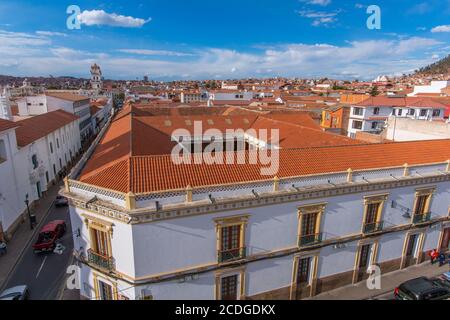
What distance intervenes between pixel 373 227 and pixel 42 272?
2263cm

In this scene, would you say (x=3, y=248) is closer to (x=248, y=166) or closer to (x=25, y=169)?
(x=25, y=169)

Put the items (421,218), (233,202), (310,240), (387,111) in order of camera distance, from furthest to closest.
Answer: (387,111)
(421,218)
(310,240)
(233,202)

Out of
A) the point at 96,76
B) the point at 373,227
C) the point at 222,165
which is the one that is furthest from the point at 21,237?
the point at 96,76

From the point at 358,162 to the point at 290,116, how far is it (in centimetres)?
2246

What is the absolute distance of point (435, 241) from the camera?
22000 mm

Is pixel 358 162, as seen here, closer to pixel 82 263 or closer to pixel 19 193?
pixel 82 263

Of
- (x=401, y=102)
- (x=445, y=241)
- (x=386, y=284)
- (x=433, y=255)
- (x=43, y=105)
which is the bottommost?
(x=386, y=284)

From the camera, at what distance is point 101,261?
14.9 metres

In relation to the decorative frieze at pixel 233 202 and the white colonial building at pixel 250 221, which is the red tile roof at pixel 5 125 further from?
the decorative frieze at pixel 233 202

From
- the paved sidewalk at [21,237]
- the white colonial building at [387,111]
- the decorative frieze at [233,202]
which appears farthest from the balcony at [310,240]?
the white colonial building at [387,111]

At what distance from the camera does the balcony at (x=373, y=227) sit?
60.6 ft

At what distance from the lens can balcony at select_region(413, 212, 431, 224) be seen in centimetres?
2014

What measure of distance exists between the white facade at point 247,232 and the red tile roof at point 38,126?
1996 centimetres
